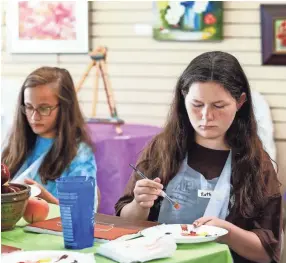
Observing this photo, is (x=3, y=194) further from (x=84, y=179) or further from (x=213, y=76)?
(x=213, y=76)

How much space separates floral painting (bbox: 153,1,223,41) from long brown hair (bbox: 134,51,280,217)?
6.51ft

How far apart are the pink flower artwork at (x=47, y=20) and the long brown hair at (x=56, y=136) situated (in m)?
1.71

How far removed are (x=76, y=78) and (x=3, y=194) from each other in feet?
9.51

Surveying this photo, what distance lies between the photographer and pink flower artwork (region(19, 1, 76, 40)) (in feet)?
15.1

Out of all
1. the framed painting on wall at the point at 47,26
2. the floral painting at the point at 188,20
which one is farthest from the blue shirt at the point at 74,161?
the framed painting on wall at the point at 47,26

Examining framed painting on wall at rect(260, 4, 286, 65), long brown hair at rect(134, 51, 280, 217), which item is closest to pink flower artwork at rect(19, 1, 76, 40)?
framed painting on wall at rect(260, 4, 286, 65)

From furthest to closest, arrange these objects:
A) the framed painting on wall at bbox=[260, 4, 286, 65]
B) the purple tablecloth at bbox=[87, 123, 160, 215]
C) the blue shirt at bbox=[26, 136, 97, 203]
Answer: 1. the framed painting on wall at bbox=[260, 4, 286, 65]
2. the purple tablecloth at bbox=[87, 123, 160, 215]
3. the blue shirt at bbox=[26, 136, 97, 203]

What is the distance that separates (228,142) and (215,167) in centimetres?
10

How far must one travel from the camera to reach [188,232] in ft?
5.86

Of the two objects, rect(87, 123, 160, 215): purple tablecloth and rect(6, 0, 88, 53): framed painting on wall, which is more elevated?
rect(6, 0, 88, 53): framed painting on wall

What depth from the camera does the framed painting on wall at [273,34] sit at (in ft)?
13.3

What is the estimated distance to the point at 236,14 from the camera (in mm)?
4176

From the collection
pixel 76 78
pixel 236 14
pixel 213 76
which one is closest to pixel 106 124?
pixel 76 78

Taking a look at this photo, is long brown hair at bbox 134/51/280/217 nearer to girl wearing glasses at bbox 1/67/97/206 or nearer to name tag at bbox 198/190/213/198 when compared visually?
name tag at bbox 198/190/213/198
